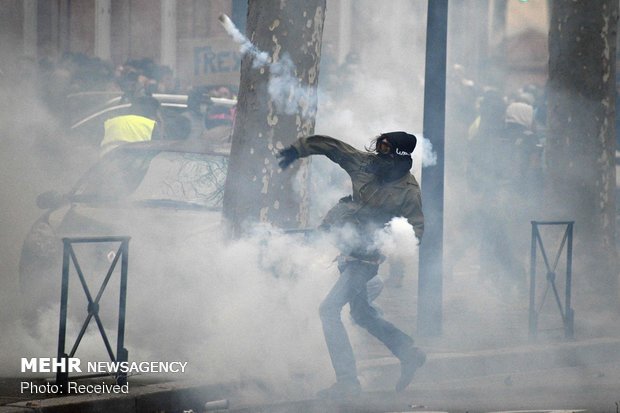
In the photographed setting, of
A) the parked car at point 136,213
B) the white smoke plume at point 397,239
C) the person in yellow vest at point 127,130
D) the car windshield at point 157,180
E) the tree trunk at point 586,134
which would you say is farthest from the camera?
the person in yellow vest at point 127,130

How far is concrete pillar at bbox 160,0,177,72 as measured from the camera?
26.8m

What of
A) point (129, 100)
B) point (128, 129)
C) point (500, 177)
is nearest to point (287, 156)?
point (128, 129)

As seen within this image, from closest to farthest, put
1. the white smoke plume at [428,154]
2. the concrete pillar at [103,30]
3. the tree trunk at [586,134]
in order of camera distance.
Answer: the white smoke plume at [428,154], the tree trunk at [586,134], the concrete pillar at [103,30]

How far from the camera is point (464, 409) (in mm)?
7043

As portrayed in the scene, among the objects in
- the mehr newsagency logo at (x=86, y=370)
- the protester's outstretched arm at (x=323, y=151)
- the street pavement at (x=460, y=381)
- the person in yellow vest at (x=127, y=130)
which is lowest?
the street pavement at (x=460, y=381)

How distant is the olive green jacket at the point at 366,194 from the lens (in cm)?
714

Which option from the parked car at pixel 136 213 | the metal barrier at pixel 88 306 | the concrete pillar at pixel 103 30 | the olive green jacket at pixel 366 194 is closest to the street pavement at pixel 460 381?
the metal barrier at pixel 88 306

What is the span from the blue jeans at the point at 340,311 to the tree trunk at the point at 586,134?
13.7 ft

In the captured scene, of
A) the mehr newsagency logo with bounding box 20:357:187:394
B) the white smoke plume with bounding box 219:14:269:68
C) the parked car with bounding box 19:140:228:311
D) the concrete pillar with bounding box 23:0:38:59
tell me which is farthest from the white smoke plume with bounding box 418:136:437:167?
the concrete pillar with bounding box 23:0:38:59

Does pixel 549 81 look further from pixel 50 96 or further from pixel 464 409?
pixel 50 96

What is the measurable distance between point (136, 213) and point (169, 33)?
712 inches

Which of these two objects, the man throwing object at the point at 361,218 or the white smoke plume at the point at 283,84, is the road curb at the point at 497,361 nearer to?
the man throwing object at the point at 361,218

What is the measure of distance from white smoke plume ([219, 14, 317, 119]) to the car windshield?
121 centimetres

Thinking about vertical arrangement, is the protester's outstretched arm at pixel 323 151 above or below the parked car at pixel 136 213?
above
